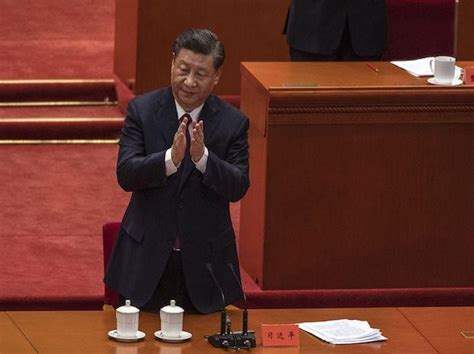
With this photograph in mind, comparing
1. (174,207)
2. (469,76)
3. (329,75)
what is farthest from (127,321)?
(469,76)

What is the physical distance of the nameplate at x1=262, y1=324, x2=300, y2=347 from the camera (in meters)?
3.34

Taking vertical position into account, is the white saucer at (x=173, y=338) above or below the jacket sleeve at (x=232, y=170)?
below

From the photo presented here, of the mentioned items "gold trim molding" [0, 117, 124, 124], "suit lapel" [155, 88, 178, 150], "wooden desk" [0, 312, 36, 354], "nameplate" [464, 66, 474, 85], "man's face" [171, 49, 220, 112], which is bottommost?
"wooden desk" [0, 312, 36, 354]

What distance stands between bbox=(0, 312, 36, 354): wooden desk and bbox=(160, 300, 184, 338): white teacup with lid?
29 centimetres

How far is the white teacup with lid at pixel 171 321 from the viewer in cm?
334

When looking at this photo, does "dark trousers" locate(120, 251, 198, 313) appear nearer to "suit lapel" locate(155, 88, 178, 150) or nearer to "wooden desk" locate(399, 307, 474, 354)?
"suit lapel" locate(155, 88, 178, 150)

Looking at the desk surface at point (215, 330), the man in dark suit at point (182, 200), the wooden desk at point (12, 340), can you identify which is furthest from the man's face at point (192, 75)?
the wooden desk at point (12, 340)

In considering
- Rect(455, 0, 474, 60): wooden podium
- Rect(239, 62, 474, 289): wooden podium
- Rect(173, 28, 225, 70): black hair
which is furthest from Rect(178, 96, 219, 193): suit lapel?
Rect(455, 0, 474, 60): wooden podium

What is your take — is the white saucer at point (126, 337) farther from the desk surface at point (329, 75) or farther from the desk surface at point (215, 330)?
the desk surface at point (329, 75)

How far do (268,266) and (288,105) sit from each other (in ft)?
1.60

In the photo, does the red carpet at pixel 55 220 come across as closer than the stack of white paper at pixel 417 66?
Yes

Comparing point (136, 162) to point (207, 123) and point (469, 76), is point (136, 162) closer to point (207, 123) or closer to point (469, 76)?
point (207, 123)

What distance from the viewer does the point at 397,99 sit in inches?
179

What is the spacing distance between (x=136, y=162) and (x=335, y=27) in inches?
63.4
